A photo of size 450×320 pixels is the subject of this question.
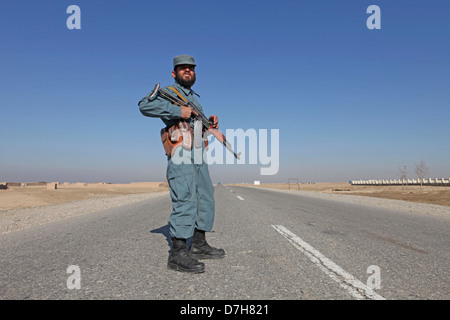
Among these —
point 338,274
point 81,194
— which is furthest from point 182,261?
point 81,194

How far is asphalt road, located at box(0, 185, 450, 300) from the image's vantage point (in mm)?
2152

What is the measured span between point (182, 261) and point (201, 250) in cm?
52

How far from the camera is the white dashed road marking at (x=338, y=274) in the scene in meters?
2.08

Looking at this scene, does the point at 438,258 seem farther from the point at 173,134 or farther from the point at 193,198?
the point at 173,134

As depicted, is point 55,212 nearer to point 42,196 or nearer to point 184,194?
point 184,194

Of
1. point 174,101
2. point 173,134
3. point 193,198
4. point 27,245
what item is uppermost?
point 174,101

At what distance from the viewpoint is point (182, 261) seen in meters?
2.70

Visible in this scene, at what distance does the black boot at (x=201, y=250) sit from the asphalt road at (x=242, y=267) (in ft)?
0.45

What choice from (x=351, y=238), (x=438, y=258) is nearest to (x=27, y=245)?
(x=351, y=238)

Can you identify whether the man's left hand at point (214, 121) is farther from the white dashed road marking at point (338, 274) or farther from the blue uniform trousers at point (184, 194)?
the white dashed road marking at point (338, 274)

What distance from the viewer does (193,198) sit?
2.95 metres

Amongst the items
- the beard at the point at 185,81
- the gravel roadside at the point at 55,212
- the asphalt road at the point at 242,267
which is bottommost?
the gravel roadside at the point at 55,212

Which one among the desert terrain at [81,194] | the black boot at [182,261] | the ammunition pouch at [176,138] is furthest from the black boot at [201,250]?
the desert terrain at [81,194]
